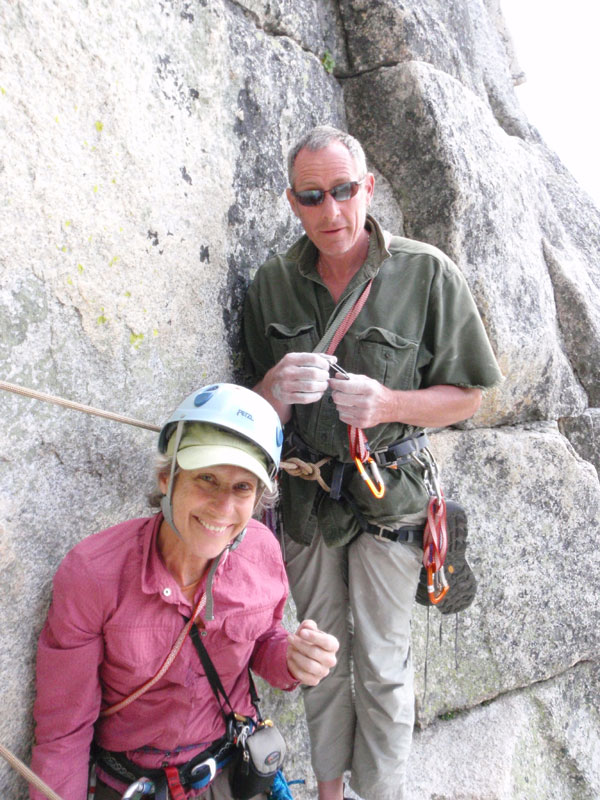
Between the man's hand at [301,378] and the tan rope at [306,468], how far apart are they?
1.19 ft

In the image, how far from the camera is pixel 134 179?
2682 mm

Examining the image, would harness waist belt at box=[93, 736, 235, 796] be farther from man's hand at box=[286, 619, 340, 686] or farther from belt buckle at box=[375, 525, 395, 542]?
belt buckle at box=[375, 525, 395, 542]

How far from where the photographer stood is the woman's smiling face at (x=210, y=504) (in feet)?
7.03

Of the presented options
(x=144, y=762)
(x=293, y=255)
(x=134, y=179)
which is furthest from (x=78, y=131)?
(x=144, y=762)

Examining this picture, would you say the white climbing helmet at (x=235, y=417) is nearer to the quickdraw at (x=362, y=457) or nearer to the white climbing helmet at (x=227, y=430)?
the white climbing helmet at (x=227, y=430)

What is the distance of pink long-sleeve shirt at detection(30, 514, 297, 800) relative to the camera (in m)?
2.14

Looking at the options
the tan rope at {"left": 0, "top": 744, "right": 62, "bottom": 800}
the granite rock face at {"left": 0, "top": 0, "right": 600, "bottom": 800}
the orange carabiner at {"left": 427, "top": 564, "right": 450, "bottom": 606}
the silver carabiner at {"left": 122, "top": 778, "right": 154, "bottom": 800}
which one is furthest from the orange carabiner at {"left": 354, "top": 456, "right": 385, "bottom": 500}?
the tan rope at {"left": 0, "top": 744, "right": 62, "bottom": 800}

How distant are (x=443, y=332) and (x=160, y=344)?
1246 mm

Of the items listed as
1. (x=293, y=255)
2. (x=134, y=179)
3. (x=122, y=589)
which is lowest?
(x=122, y=589)

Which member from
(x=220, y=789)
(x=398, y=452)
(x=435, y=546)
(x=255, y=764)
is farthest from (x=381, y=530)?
(x=220, y=789)

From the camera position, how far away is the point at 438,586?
10.1 feet

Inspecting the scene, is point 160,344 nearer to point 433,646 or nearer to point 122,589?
point 122,589

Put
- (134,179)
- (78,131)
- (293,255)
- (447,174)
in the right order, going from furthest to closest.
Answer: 1. (447,174)
2. (293,255)
3. (134,179)
4. (78,131)

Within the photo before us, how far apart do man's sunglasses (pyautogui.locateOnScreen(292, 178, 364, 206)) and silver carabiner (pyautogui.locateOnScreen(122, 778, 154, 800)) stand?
2304 millimetres
